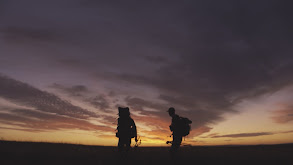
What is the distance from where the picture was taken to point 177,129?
11.4m

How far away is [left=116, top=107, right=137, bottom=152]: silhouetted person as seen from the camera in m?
11.8

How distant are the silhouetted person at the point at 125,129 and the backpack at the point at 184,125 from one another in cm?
238

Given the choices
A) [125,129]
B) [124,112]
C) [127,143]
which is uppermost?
[124,112]

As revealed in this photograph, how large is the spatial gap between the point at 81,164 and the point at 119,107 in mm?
3252

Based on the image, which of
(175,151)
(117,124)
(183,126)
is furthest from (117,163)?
(183,126)


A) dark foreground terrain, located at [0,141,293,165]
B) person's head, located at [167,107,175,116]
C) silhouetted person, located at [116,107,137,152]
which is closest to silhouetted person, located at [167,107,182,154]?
person's head, located at [167,107,175,116]

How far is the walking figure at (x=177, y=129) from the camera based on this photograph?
1141 centimetres

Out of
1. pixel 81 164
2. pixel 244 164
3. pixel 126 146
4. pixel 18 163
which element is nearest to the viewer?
pixel 18 163

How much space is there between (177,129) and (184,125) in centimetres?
42

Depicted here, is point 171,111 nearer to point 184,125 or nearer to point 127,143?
point 184,125

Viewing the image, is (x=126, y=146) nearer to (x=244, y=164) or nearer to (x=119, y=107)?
(x=119, y=107)

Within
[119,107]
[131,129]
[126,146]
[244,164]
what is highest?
[119,107]

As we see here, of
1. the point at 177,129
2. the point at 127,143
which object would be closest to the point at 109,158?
the point at 127,143

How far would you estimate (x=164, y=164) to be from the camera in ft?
35.6
